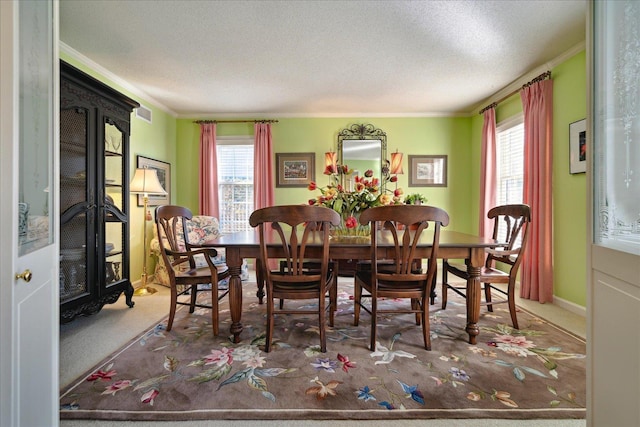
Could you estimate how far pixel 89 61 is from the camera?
293cm

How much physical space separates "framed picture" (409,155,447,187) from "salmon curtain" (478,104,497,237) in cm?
64

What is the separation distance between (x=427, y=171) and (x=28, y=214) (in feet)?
15.3

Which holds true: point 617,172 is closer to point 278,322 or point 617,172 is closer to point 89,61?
point 278,322

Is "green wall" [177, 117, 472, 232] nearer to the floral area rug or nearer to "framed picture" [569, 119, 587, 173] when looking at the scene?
"framed picture" [569, 119, 587, 173]

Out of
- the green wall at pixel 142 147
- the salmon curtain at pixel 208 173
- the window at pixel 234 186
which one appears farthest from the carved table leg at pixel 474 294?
the salmon curtain at pixel 208 173

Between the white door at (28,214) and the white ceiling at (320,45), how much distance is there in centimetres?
149

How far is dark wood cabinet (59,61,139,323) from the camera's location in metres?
2.16

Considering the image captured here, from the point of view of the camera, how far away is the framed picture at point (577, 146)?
2.58 metres

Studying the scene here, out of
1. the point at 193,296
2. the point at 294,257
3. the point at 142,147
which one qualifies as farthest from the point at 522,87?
the point at 142,147

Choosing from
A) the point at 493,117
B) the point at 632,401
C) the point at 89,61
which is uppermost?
the point at 89,61

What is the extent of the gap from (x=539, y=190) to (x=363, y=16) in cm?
250

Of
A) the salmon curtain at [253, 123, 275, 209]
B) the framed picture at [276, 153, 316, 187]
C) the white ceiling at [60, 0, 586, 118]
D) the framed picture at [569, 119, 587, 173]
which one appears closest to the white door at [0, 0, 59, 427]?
the white ceiling at [60, 0, 586, 118]

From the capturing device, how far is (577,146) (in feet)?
8.73

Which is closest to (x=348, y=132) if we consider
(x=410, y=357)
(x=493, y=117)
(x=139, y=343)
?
(x=493, y=117)
